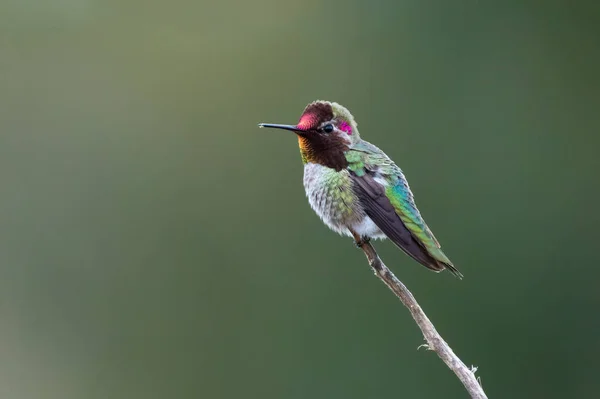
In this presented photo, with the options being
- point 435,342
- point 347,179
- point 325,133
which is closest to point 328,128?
point 325,133

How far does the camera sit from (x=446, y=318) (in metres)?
6.36

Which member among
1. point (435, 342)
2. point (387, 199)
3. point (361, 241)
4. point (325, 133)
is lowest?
point (435, 342)

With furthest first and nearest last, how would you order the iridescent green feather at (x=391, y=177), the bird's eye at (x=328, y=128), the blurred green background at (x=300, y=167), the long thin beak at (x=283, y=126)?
the blurred green background at (x=300, y=167), the bird's eye at (x=328, y=128), the iridescent green feather at (x=391, y=177), the long thin beak at (x=283, y=126)

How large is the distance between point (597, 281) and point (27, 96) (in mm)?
5425

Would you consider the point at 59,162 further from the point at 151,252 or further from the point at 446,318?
the point at 446,318

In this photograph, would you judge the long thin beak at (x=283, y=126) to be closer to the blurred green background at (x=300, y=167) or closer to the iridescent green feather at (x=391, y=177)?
the iridescent green feather at (x=391, y=177)

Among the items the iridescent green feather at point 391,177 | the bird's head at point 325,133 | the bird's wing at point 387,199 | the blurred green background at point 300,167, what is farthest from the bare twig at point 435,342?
the blurred green background at point 300,167

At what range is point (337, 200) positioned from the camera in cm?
299

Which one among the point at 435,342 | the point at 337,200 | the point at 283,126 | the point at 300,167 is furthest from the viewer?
the point at 300,167

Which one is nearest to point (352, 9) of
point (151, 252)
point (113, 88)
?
point (113, 88)

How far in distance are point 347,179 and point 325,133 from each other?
0.64ft

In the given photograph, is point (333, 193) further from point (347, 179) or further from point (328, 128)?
point (328, 128)

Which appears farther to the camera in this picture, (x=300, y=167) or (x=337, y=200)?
(x=300, y=167)

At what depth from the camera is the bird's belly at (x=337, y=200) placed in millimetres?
2947
